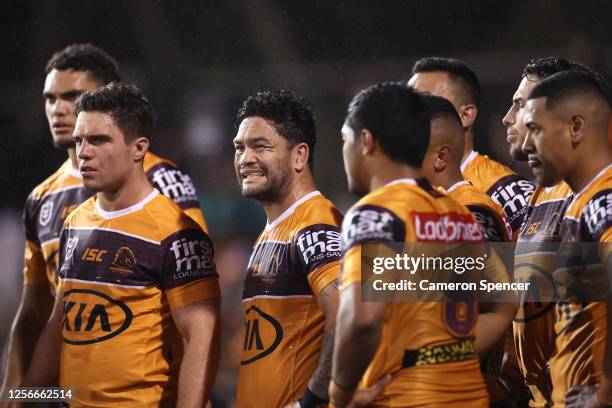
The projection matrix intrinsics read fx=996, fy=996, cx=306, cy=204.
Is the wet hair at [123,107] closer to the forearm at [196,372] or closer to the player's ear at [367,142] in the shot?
the forearm at [196,372]

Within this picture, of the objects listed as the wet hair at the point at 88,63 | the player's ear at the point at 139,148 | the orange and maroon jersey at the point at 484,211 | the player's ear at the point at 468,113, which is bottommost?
the orange and maroon jersey at the point at 484,211

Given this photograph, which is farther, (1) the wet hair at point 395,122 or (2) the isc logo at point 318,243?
(2) the isc logo at point 318,243

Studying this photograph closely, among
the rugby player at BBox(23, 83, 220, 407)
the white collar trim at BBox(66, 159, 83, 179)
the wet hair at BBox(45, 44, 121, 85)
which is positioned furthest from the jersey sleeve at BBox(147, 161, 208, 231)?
the rugby player at BBox(23, 83, 220, 407)

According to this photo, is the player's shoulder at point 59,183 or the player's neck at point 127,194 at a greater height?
the player's shoulder at point 59,183

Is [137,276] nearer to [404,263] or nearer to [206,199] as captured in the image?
[404,263]

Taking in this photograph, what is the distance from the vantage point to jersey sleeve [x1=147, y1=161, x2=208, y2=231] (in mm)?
Result: 5238

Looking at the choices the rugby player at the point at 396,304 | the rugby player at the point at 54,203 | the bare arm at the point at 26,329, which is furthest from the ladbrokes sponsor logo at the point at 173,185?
the rugby player at the point at 396,304

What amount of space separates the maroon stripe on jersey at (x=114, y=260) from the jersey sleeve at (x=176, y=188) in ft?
3.57

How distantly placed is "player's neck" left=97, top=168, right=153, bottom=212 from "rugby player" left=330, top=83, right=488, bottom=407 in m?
1.26

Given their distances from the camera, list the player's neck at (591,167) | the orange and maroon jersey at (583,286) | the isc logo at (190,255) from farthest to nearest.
Result: the isc logo at (190,255) → the player's neck at (591,167) → the orange and maroon jersey at (583,286)

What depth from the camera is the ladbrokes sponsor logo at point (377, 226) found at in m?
3.02

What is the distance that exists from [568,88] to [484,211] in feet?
1.96

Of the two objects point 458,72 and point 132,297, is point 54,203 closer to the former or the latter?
point 132,297

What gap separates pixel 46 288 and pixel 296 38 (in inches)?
165
